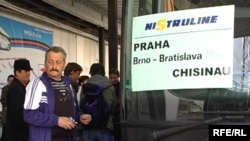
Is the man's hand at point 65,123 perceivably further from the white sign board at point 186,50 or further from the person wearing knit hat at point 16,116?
the person wearing knit hat at point 16,116

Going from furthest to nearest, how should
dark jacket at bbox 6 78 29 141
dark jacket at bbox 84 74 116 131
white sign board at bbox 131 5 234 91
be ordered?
dark jacket at bbox 84 74 116 131 < dark jacket at bbox 6 78 29 141 < white sign board at bbox 131 5 234 91

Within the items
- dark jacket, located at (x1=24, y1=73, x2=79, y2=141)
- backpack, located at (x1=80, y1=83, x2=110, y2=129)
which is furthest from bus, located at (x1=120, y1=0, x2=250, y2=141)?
backpack, located at (x1=80, y1=83, x2=110, y2=129)

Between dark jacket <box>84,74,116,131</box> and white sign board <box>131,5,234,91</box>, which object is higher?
white sign board <box>131,5,234,91</box>

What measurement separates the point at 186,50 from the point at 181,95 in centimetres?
34

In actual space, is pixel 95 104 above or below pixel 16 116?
above

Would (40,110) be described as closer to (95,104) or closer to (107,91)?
(95,104)

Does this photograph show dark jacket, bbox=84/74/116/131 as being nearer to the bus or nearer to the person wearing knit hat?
the person wearing knit hat

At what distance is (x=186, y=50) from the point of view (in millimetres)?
3365

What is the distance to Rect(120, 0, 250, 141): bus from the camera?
329cm

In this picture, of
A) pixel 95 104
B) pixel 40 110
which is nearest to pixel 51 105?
pixel 40 110

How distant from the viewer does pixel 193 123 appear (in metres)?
3.32

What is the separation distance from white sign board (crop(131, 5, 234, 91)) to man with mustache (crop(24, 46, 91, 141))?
0.69 metres

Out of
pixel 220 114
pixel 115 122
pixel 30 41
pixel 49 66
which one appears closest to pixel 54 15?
pixel 30 41

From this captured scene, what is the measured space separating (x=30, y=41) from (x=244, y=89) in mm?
10343
